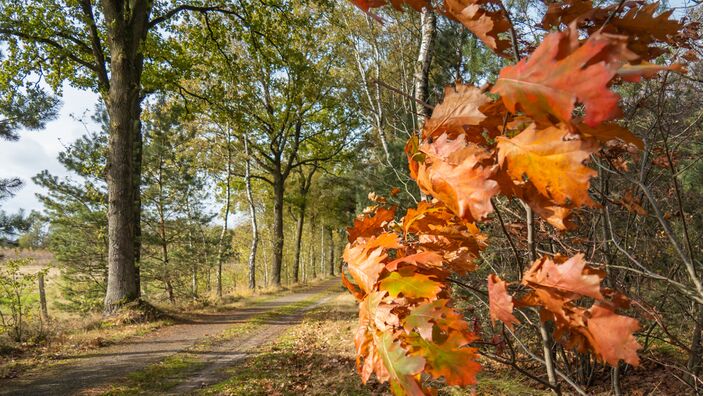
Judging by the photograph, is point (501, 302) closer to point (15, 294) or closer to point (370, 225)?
point (370, 225)

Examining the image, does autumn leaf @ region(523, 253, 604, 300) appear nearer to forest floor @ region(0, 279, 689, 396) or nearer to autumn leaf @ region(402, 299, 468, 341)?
autumn leaf @ region(402, 299, 468, 341)

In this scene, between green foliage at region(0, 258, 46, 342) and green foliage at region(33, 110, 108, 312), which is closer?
green foliage at region(0, 258, 46, 342)

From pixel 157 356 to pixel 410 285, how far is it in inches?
258

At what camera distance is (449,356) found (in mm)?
825

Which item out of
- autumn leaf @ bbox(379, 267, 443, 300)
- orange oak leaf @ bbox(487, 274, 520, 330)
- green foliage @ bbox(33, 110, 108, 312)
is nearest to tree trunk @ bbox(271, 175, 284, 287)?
green foliage @ bbox(33, 110, 108, 312)

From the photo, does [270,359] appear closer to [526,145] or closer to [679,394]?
[679,394]

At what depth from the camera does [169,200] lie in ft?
52.9

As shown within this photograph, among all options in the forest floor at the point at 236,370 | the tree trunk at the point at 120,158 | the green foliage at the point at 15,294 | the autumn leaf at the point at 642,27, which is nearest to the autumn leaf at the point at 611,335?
the autumn leaf at the point at 642,27

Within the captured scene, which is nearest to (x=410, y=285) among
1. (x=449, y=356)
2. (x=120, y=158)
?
(x=449, y=356)

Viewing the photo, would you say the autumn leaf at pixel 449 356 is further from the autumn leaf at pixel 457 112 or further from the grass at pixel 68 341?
the grass at pixel 68 341

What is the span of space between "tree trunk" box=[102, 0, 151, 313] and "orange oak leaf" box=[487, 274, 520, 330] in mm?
8879

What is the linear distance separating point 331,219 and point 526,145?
27439mm

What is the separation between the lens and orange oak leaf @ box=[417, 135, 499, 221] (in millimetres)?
661

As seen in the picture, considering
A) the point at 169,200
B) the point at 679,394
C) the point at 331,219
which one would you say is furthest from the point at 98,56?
the point at 331,219
